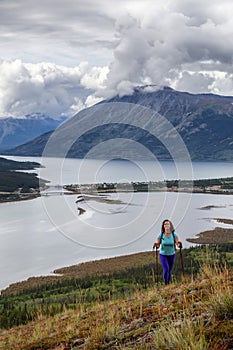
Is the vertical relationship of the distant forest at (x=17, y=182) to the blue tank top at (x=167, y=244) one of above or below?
above

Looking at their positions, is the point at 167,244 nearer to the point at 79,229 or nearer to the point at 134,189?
the point at 79,229

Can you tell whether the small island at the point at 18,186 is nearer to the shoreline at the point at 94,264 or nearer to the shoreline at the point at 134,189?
the shoreline at the point at 134,189

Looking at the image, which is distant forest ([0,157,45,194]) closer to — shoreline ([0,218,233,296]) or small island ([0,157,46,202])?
small island ([0,157,46,202])

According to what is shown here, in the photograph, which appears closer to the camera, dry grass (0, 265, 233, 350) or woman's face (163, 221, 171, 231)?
dry grass (0, 265, 233, 350)

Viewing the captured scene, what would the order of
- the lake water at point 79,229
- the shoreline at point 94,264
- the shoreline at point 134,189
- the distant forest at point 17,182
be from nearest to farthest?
the shoreline at point 94,264
the lake water at point 79,229
the shoreline at point 134,189
the distant forest at point 17,182

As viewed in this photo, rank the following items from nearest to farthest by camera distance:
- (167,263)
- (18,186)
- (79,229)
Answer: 1. (167,263)
2. (79,229)
3. (18,186)

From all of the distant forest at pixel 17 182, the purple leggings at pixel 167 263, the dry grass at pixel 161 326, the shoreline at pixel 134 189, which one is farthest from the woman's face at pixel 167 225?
the distant forest at pixel 17 182

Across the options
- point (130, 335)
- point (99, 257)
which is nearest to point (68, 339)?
point (130, 335)

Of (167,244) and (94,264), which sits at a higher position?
(167,244)

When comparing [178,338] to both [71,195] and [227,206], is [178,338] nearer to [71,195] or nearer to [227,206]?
[227,206]

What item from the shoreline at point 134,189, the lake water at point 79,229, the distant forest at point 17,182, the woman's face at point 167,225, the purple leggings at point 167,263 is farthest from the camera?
the distant forest at point 17,182

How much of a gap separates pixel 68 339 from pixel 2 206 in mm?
87475

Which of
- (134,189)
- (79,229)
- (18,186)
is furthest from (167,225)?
(18,186)

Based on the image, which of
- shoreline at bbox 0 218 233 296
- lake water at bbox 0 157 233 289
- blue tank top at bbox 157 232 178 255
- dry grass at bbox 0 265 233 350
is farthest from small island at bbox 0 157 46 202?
dry grass at bbox 0 265 233 350
